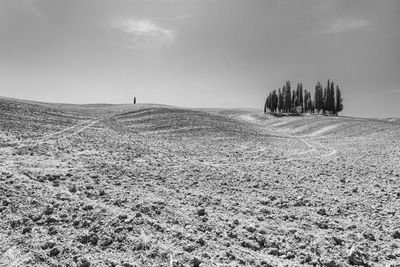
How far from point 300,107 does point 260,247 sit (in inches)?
3925

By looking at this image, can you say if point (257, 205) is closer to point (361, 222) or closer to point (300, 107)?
point (361, 222)

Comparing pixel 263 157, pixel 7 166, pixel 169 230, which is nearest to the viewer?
pixel 169 230

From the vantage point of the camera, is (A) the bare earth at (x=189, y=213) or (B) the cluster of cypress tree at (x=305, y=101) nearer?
(A) the bare earth at (x=189, y=213)

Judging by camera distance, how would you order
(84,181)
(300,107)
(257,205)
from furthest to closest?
(300,107) → (84,181) → (257,205)

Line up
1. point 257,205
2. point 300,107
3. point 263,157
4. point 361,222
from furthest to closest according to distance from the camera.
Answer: point 300,107 → point 263,157 → point 257,205 → point 361,222

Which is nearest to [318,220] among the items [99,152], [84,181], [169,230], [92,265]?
[169,230]

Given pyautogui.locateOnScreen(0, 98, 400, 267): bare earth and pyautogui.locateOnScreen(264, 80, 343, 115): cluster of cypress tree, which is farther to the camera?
pyautogui.locateOnScreen(264, 80, 343, 115): cluster of cypress tree

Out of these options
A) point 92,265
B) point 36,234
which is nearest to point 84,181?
point 36,234

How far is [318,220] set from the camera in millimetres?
6602

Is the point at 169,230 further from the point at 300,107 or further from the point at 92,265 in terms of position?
the point at 300,107

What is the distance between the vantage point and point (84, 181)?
8.64m

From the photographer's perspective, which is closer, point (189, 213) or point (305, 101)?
point (189, 213)

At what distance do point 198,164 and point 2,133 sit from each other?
1058 cm

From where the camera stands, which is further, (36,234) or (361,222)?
(361,222)
